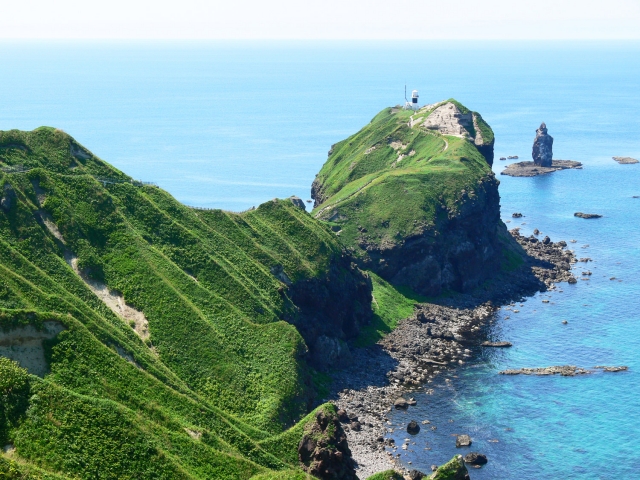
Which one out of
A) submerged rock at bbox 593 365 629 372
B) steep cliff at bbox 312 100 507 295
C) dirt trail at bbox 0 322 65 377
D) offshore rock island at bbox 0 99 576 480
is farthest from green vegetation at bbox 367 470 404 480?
steep cliff at bbox 312 100 507 295

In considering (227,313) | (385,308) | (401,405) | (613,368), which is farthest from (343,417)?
(613,368)

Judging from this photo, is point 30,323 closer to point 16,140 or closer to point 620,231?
point 16,140

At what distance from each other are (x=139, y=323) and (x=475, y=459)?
4096 centimetres

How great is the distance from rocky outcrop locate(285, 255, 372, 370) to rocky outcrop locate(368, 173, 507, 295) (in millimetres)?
13911

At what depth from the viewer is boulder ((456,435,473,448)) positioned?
294ft

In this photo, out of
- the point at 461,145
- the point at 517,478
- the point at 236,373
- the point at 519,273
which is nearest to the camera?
the point at 517,478

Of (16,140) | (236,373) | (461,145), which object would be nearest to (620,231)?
(461,145)

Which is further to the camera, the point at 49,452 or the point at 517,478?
the point at 517,478

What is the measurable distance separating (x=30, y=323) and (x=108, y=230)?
2979 cm

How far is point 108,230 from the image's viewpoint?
104438 mm

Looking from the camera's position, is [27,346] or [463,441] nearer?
[27,346]

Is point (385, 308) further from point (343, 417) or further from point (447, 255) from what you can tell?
point (343, 417)

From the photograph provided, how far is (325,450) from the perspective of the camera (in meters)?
77.2

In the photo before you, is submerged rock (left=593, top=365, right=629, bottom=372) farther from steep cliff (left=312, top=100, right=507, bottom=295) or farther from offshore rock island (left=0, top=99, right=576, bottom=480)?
steep cliff (left=312, top=100, right=507, bottom=295)
